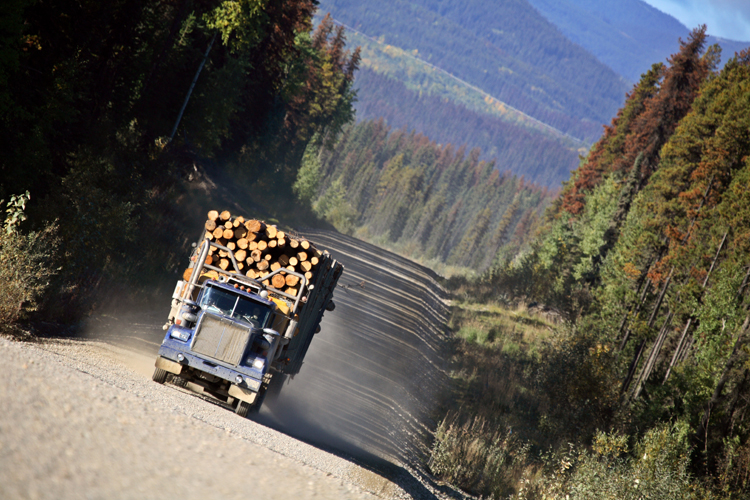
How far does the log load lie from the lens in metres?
10.7

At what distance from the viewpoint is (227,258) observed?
35.5 feet

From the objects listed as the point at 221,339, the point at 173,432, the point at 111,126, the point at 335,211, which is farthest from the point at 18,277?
the point at 335,211

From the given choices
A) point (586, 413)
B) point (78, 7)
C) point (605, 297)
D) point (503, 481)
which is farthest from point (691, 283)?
point (78, 7)

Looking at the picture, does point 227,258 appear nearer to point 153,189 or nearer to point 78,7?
point 78,7

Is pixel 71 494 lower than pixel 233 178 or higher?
lower

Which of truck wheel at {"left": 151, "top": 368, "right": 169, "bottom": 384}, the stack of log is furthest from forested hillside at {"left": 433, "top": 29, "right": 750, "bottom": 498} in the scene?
truck wheel at {"left": 151, "top": 368, "right": 169, "bottom": 384}

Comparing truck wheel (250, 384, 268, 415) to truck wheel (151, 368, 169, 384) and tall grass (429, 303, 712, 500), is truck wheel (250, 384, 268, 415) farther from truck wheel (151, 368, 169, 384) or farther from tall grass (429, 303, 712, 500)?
tall grass (429, 303, 712, 500)

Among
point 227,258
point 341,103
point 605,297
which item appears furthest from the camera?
point 341,103

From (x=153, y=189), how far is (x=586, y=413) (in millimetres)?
16828

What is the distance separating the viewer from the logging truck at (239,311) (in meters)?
9.59

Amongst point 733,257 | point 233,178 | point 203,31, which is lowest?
point 233,178

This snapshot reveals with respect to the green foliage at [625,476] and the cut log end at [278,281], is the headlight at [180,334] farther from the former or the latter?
the green foliage at [625,476]

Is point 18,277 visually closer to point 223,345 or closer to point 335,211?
point 223,345

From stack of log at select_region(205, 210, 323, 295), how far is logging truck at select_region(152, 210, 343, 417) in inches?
0.7
